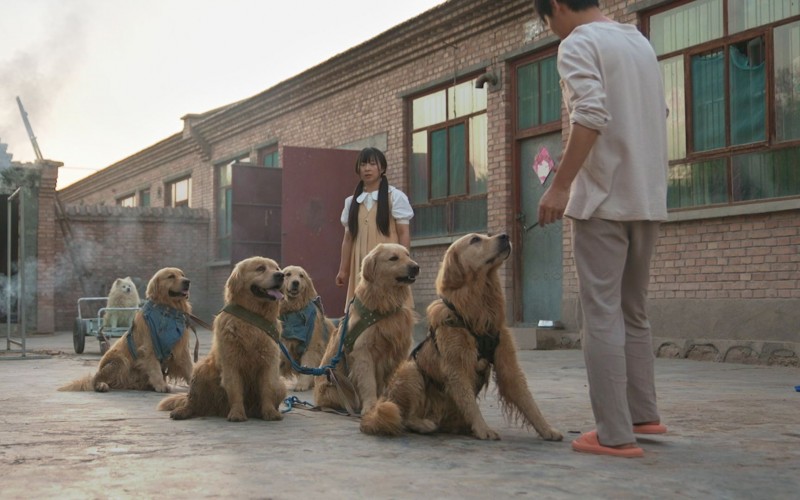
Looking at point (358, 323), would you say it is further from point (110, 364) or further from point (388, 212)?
point (110, 364)

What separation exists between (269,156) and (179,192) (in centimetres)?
669

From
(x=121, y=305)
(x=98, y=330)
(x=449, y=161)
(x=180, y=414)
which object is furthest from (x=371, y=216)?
(x=449, y=161)

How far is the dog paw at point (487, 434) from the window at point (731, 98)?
6.36m

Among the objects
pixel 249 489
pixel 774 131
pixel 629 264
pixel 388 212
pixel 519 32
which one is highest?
pixel 519 32

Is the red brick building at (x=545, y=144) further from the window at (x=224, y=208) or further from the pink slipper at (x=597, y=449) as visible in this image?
the pink slipper at (x=597, y=449)

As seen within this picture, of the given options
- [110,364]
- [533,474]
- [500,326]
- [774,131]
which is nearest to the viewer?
[533,474]

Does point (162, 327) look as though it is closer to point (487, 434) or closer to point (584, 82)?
point (487, 434)

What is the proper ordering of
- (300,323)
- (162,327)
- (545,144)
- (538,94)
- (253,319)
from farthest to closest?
1. (538,94)
2. (545,144)
3. (162,327)
4. (300,323)
5. (253,319)

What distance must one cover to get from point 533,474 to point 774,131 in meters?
7.48

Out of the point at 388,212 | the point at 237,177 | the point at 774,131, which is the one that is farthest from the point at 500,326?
the point at 237,177

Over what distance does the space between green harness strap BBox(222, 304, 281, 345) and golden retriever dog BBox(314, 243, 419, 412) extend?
0.46 meters

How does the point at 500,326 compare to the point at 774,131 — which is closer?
the point at 500,326

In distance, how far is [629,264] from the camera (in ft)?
14.5

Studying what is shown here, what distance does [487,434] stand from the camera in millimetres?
4609
